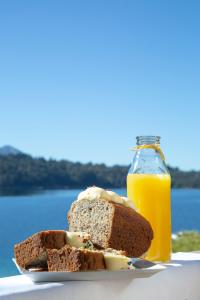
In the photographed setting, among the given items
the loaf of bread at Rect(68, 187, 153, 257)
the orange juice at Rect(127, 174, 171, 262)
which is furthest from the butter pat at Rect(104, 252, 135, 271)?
the orange juice at Rect(127, 174, 171, 262)

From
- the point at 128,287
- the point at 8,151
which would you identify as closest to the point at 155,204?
the point at 128,287

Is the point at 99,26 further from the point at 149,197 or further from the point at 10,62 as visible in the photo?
the point at 149,197

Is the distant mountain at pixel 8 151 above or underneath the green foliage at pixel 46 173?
above

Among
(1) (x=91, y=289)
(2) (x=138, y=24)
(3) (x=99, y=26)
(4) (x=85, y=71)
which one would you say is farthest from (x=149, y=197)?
(4) (x=85, y=71)

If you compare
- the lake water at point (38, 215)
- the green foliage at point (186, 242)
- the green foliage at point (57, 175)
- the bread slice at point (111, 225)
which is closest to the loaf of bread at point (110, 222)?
the bread slice at point (111, 225)

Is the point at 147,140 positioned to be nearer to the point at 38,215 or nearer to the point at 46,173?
the point at 46,173

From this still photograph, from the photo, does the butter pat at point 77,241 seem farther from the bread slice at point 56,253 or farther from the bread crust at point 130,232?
the bread crust at point 130,232
